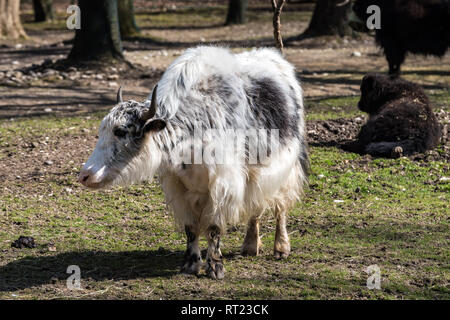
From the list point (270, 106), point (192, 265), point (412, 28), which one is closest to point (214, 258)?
point (192, 265)

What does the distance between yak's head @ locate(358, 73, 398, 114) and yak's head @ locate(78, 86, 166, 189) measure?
5021 millimetres

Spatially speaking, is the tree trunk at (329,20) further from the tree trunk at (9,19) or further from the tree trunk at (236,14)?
the tree trunk at (9,19)

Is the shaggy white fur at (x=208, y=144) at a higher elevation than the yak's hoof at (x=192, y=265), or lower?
higher

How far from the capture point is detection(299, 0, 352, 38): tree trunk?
16375 millimetres

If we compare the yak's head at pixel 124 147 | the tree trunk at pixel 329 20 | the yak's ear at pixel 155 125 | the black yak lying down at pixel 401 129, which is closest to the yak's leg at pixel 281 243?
the yak's head at pixel 124 147

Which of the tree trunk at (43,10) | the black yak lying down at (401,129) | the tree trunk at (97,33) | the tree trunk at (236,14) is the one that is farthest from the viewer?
the tree trunk at (43,10)

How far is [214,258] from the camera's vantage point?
16.4 feet

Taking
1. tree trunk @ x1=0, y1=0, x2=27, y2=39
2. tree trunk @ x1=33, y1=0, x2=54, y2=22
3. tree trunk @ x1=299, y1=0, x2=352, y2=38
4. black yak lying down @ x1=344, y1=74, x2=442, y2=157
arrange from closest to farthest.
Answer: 1. black yak lying down @ x1=344, y1=74, x2=442, y2=157
2. tree trunk @ x1=299, y1=0, x2=352, y2=38
3. tree trunk @ x1=0, y1=0, x2=27, y2=39
4. tree trunk @ x1=33, y1=0, x2=54, y2=22

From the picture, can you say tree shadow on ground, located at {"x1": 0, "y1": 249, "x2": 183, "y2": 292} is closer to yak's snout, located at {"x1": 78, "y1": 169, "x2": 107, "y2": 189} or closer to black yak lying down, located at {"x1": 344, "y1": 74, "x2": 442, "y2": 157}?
yak's snout, located at {"x1": 78, "y1": 169, "x2": 107, "y2": 189}

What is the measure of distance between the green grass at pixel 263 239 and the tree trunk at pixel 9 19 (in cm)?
1159

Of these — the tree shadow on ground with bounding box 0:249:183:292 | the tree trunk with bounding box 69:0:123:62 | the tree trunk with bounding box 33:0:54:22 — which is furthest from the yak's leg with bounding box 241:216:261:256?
the tree trunk with bounding box 33:0:54:22

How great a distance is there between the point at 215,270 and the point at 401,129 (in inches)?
164

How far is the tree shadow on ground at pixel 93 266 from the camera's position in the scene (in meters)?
5.00

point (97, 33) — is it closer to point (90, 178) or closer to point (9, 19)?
point (9, 19)
